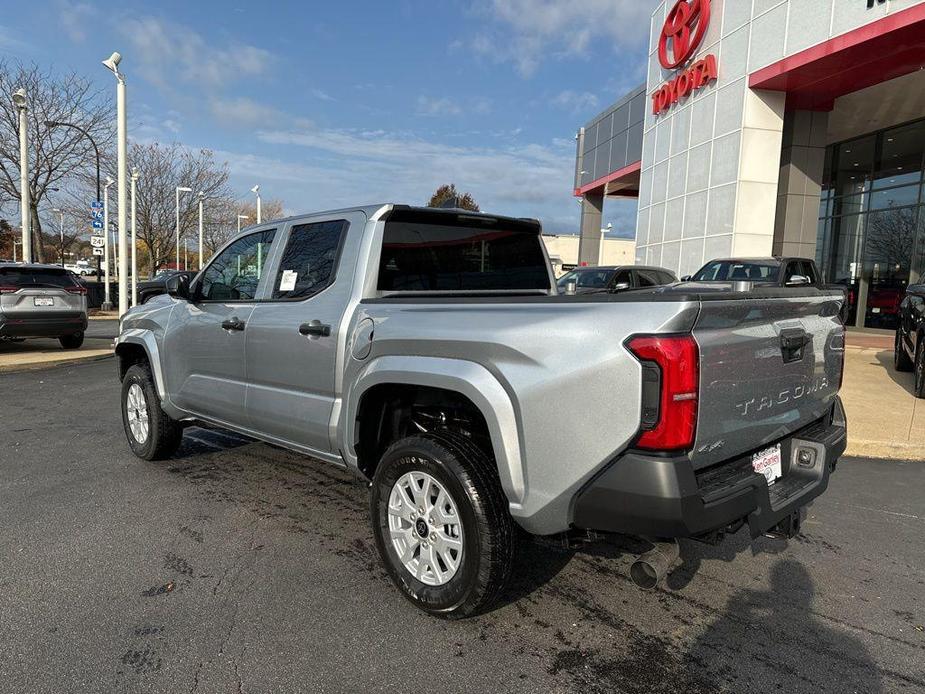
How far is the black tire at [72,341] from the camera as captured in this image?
491 inches

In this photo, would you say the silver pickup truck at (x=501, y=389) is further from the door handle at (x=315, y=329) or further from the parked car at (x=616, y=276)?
the parked car at (x=616, y=276)

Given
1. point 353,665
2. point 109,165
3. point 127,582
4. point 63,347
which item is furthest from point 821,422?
point 109,165

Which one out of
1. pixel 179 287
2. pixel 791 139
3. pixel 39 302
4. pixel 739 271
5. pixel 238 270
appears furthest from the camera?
pixel 791 139

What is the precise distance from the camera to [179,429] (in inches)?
205

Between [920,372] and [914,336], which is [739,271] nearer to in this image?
[914,336]

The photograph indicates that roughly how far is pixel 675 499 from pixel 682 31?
1902 centimetres

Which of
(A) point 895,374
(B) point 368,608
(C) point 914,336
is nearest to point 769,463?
(B) point 368,608

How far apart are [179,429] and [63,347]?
9.46 metres

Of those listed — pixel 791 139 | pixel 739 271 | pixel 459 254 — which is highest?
pixel 791 139

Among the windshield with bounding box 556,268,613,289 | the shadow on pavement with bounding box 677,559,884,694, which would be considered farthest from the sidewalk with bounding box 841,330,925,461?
the windshield with bounding box 556,268,613,289

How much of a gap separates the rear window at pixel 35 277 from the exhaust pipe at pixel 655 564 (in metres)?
11.8

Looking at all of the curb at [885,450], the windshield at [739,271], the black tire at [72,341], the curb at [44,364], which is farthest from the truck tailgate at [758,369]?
the black tire at [72,341]

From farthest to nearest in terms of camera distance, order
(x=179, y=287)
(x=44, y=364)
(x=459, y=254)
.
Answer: (x=44, y=364), (x=179, y=287), (x=459, y=254)

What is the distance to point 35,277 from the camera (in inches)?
444
